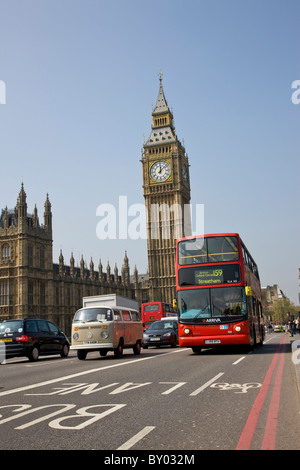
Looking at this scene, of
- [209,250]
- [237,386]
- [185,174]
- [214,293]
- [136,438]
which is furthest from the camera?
[185,174]

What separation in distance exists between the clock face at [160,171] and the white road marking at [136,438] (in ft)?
306

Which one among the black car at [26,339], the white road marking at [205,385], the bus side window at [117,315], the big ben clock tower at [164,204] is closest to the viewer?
the white road marking at [205,385]

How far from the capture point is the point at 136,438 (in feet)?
17.7

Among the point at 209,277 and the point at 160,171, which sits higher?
the point at 160,171

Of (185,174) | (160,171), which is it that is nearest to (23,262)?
(160,171)

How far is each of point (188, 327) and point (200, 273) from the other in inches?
79.7

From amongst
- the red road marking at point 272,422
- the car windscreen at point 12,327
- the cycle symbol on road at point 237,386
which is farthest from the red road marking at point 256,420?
the car windscreen at point 12,327

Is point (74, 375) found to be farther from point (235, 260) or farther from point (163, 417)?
point (235, 260)

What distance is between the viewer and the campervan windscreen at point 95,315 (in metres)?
17.2

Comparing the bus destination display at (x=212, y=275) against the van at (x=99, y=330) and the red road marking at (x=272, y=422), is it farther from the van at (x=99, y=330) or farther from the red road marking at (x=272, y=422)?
the red road marking at (x=272, y=422)

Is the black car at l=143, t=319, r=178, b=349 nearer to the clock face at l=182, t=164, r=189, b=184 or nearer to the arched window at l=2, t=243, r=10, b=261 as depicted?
the arched window at l=2, t=243, r=10, b=261

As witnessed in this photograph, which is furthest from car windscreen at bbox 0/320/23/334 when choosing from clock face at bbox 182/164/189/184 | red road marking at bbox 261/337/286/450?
clock face at bbox 182/164/189/184

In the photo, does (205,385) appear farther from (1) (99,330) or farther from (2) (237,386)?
(1) (99,330)

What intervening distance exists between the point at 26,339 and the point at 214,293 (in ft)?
24.5
